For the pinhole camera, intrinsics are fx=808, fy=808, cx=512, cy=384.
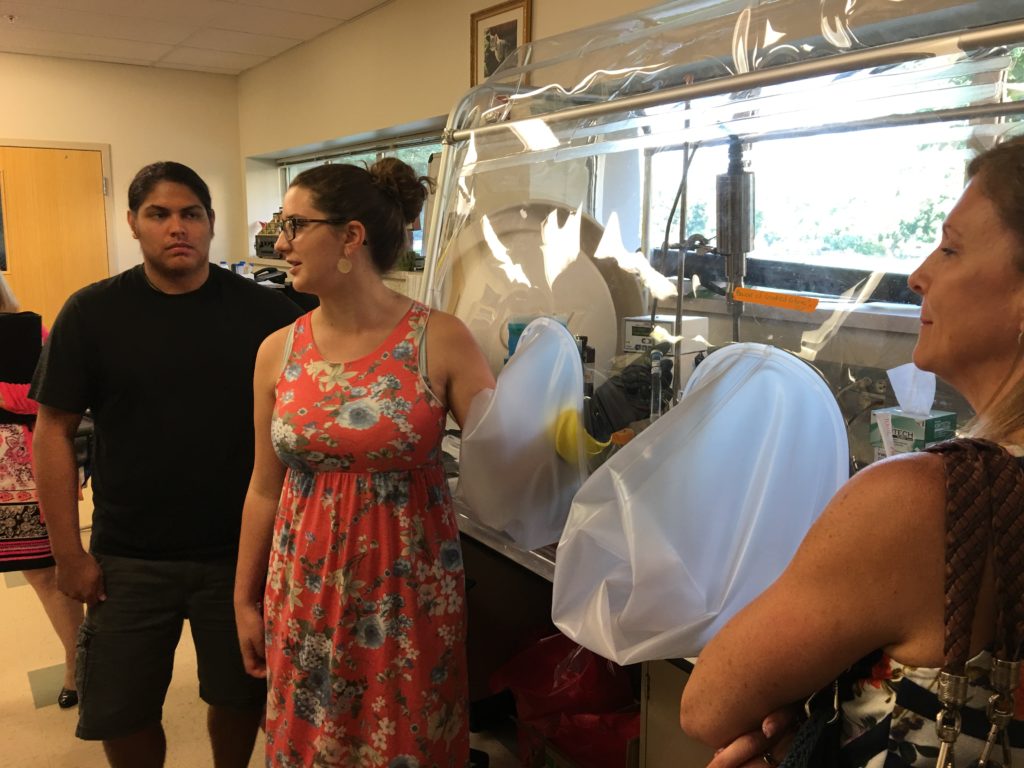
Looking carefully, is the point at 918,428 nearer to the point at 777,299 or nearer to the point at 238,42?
the point at 777,299

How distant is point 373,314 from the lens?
1.34 metres

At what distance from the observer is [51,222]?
201 inches

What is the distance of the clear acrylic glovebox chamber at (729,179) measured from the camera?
1.04 meters

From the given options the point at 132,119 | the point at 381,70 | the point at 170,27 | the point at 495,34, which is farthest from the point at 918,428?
the point at 132,119

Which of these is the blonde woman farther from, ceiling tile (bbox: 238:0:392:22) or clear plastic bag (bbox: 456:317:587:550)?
ceiling tile (bbox: 238:0:392:22)

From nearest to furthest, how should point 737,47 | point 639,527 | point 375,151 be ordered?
point 639,527 < point 737,47 < point 375,151

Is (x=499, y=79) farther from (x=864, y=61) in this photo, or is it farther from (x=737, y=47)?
(x=864, y=61)

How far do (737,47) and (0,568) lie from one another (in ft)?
7.35

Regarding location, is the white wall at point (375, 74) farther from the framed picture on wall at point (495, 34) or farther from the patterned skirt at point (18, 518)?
the patterned skirt at point (18, 518)

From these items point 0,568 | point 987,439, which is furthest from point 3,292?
point 987,439

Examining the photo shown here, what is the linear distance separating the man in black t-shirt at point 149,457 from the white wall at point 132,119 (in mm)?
3983

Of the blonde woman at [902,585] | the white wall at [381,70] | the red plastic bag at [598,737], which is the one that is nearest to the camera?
the blonde woman at [902,585]

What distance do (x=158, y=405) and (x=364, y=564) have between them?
0.56 metres

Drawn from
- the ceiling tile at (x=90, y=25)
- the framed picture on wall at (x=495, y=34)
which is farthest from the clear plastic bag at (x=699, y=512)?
the ceiling tile at (x=90, y=25)
